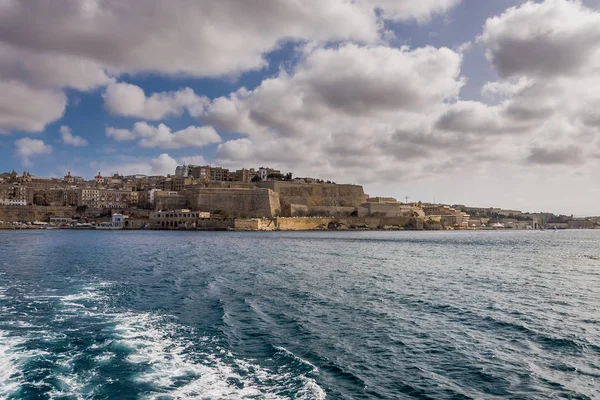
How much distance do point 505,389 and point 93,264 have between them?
17035 mm

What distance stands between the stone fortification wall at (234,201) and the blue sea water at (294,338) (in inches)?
2088

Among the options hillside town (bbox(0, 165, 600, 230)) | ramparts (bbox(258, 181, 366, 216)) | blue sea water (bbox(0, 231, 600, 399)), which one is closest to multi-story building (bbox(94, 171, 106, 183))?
hillside town (bbox(0, 165, 600, 230))

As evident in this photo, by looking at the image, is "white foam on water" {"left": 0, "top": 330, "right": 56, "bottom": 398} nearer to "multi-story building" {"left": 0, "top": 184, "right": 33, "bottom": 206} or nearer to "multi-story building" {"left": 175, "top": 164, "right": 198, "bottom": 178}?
"multi-story building" {"left": 0, "top": 184, "right": 33, "bottom": 206}

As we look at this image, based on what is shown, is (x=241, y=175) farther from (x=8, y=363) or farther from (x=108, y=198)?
(x=8, y=363)

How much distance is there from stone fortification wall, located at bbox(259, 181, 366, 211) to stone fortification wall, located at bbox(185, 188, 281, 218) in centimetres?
577

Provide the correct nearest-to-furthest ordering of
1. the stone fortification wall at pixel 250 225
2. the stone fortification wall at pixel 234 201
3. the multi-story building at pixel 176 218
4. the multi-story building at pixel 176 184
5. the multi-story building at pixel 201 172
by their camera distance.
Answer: the stone fortification wall at pixel 250 225, the multi-story building at pixel 176 218, the stone fortification wall at pixel 234 201, the multi-story building at pixel 176 184, the multi-story building at pixel 201 172

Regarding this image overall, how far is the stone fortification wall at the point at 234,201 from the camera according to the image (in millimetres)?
67562

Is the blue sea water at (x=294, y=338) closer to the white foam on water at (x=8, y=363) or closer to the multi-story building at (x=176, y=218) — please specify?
the white foam on water at (x=8, y=363)

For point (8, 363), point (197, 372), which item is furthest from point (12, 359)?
point (197, 372)

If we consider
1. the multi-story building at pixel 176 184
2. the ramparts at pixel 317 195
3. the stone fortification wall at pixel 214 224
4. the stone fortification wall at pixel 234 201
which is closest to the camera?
the stone fortification wall at pixel 214 224

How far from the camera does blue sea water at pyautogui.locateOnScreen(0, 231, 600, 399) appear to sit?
5.48 meters

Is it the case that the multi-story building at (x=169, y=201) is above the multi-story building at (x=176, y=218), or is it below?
above

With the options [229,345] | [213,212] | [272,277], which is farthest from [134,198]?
[229,345]

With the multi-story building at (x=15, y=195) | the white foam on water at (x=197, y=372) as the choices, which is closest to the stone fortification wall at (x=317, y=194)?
the multi-story building at (x=15, y=195)
